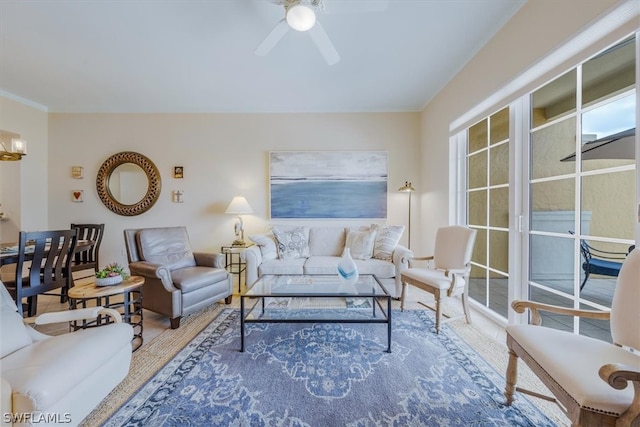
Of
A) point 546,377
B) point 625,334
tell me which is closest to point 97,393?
point 546,377

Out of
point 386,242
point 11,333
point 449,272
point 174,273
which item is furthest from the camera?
point 386,242

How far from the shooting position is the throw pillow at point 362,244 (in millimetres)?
3332

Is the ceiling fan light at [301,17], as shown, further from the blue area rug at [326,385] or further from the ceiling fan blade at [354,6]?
the blue area rug at [326,385]

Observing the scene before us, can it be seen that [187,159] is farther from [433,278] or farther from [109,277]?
Answer: [433,278]

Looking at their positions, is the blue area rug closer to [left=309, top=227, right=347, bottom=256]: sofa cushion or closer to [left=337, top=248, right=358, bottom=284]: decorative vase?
[left=337, top=248, right=358, bottom=284]: decorative vase

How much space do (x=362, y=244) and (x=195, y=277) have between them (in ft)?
6.61

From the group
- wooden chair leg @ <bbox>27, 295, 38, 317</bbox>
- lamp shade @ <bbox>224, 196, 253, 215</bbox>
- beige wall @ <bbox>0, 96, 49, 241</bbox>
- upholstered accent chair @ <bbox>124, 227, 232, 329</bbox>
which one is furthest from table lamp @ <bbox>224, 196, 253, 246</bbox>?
beige wall @ <bbox>0, 96, 49, 241</bbox>

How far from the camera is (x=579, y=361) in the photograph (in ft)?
3.61

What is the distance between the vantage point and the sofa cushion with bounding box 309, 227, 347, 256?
3670 millimetres

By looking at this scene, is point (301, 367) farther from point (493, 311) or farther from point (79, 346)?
point (493, 311)

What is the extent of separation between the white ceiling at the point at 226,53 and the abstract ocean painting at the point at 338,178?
0.77 m

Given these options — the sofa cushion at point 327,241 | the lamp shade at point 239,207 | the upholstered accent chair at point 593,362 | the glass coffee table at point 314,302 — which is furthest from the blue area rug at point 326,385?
the lamp shade at point 239,207

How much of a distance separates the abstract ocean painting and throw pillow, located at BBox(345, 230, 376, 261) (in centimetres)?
57

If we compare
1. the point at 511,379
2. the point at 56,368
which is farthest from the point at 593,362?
the point at 56,368
